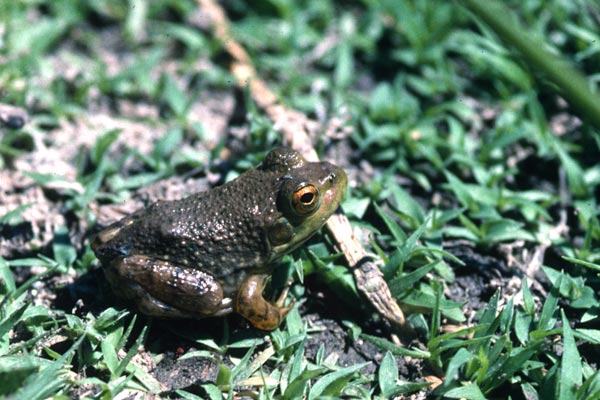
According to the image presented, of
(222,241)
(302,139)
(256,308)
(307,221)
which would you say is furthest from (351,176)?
(256,308)

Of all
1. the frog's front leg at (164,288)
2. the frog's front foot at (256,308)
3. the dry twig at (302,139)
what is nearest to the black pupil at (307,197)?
the dry twig at (302,139)

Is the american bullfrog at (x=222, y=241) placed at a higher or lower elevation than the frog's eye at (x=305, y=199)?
lower

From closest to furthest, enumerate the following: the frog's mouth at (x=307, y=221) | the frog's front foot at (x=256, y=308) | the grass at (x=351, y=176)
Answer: the grass at (x=351, y=176)
the frog's front foot at (x=256, y=308)
the frog's mouth at (x=307, y=221)

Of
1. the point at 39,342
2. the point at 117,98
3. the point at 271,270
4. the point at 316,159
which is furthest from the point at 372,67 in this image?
the point at 39,342

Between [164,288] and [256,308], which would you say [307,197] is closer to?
A: [256,308]

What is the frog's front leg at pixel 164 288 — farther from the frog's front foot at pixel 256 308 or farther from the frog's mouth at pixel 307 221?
the frog's mouth at pixel 307 221

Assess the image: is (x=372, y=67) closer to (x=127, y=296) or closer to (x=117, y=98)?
(x=117, y=98)

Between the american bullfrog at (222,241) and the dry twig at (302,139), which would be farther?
the dry twig at (302,139)
